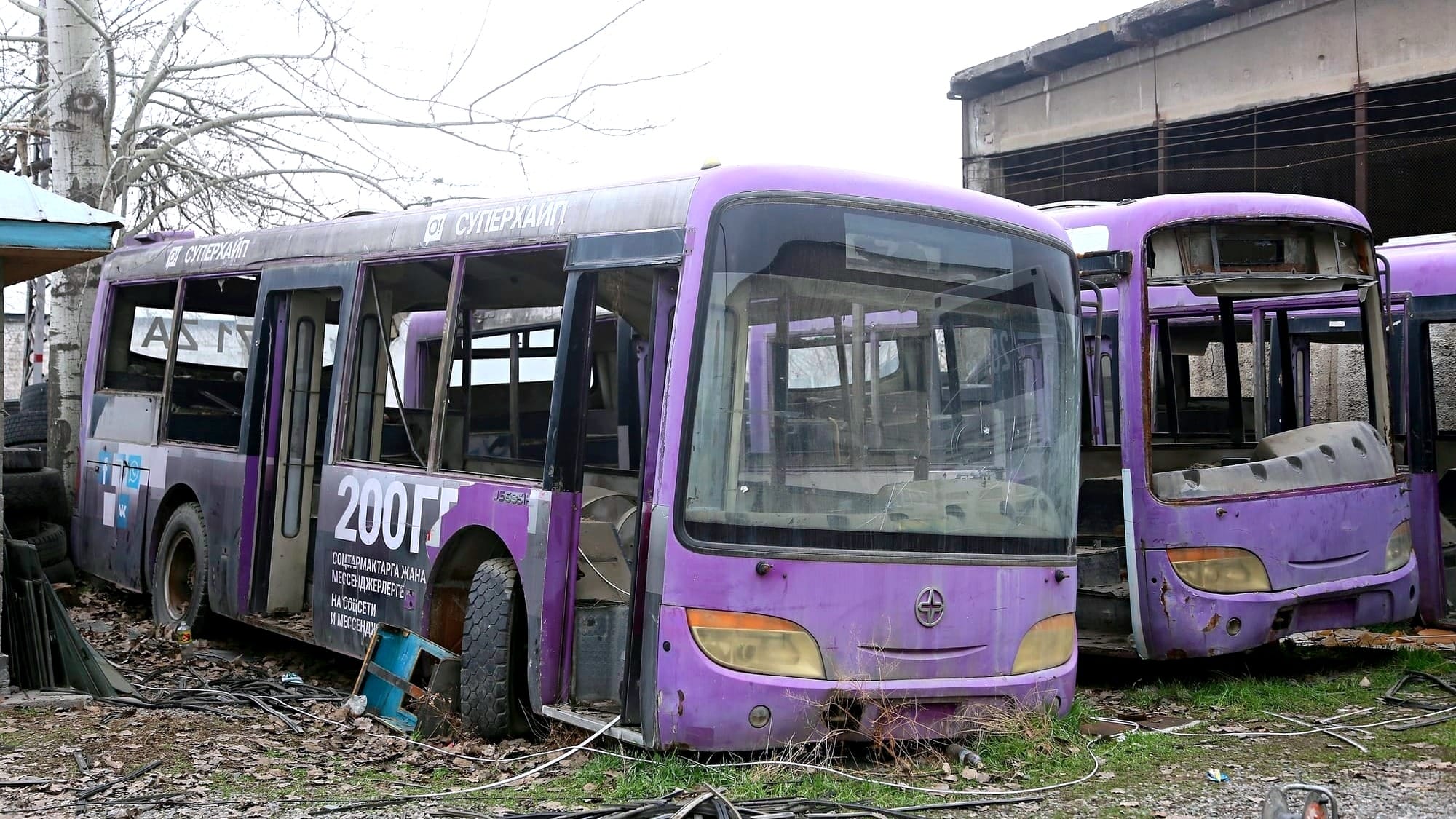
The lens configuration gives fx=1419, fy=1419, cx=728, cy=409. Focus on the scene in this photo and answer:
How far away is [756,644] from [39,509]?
337 inches

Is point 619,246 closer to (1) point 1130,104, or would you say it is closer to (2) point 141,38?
(2) point 141,38

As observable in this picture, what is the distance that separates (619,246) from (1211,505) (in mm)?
3827

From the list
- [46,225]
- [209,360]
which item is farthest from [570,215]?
[209,360]

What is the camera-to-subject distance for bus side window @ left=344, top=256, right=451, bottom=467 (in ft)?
27.4

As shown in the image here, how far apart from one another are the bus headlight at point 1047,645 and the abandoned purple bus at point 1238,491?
1.37 m

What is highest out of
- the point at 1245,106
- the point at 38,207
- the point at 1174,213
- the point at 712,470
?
the point at 1245,106

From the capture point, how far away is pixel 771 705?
5.89 metres

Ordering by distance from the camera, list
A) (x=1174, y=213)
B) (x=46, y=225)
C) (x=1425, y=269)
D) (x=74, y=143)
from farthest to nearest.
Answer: (x=74, y=143) → (x=1425, y=269) → (x=1174, y=213) → (x=46, y=225)

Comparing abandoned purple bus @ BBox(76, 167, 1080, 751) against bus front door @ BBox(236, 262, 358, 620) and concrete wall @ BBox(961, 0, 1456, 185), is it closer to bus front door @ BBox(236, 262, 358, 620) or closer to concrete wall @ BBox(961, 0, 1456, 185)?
bus front door @ BBox(236, 262, 358, 620)

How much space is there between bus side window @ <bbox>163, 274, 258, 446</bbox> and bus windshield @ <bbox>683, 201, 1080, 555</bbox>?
5.79 metres

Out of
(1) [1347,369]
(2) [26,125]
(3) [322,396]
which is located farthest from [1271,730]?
(2) [26,125]

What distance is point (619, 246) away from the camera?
6.49 metres

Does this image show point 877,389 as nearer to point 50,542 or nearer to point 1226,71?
point 50,542

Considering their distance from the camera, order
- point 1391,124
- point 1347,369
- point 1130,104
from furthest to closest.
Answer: point 1130,104 → point 1391,124 → point 1347,369
